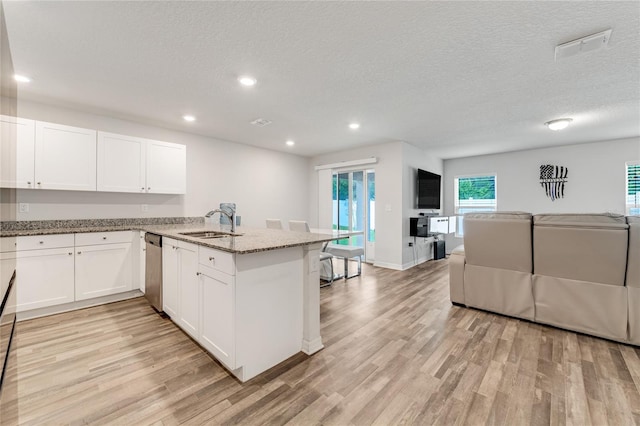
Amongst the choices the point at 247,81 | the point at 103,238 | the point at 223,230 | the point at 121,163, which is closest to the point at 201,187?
the point at 121,163

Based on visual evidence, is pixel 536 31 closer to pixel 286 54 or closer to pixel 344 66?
pixel 344 66

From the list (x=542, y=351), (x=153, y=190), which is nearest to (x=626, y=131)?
(x=542, y=351)

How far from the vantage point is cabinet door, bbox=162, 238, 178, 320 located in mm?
2602

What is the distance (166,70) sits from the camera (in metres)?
2.51

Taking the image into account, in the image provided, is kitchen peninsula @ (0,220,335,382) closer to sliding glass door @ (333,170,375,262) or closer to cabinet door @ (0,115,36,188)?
cabinet door @ (0,115,36,188)

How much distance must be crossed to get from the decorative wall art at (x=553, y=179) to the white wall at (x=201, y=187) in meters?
5.12

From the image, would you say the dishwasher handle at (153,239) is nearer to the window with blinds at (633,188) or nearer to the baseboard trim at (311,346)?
the baseboard trim at (311,346)

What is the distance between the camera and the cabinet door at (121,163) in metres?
3.45

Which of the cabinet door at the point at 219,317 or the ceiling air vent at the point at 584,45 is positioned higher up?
the ceiling air vent at the point at 584,45

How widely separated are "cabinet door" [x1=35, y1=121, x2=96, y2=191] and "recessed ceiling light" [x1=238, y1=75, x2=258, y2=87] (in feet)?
7.05

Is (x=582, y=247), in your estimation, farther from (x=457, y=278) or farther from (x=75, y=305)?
(x=75, y=305)

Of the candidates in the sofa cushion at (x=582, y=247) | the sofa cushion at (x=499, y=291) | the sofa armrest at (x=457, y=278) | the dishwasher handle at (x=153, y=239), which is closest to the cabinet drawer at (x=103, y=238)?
the dishwasher handle at (x=153, y=239)

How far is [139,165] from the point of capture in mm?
3738

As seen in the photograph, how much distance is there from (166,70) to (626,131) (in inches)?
267
